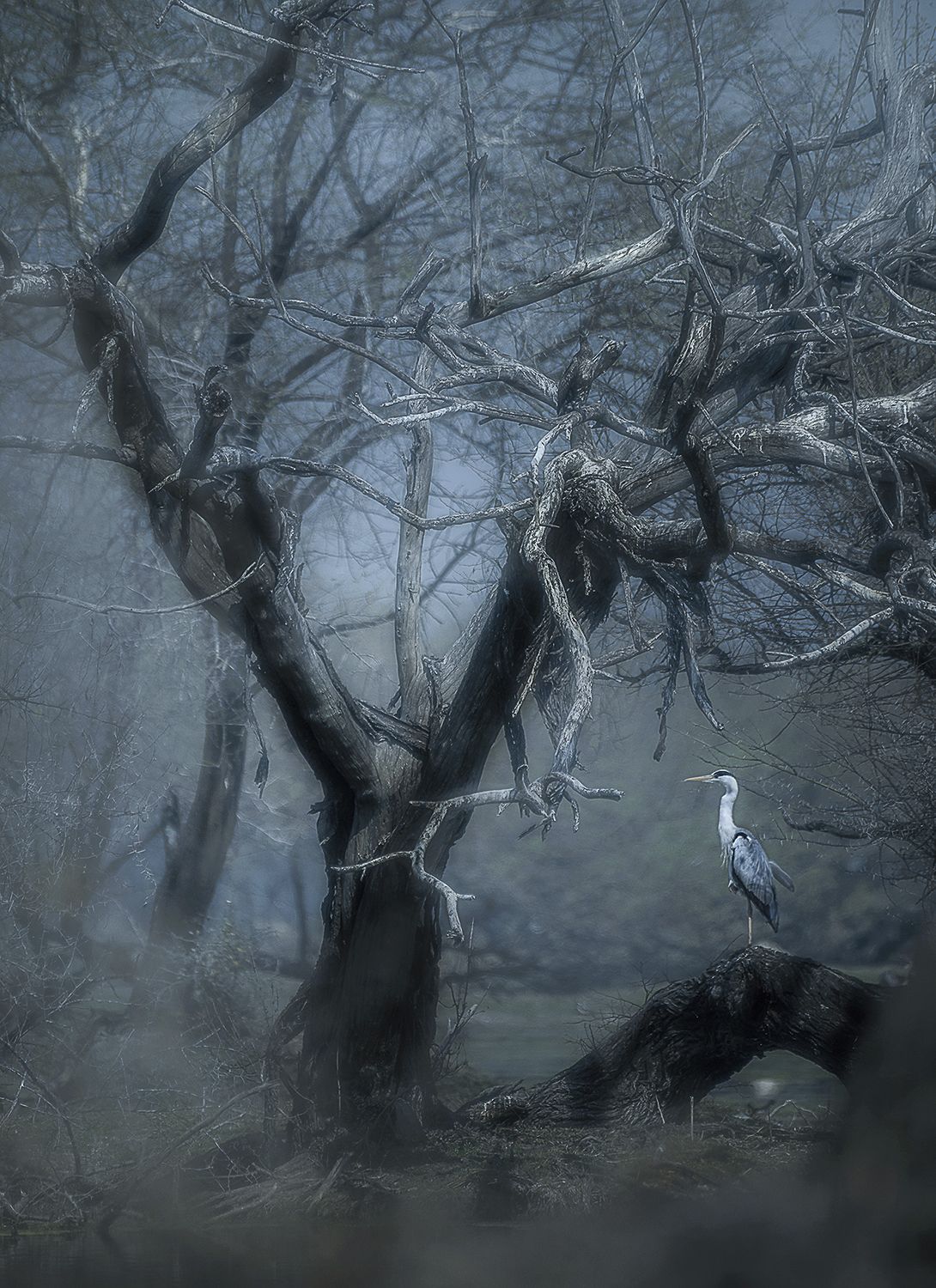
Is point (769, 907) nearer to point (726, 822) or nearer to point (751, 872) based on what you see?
point (751, 872)

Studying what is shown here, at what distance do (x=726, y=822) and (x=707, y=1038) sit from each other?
1347 mm

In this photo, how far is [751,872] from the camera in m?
7.08

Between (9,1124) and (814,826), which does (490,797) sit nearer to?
(814,826)

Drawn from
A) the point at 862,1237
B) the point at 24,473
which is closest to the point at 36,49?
the point at 24,473

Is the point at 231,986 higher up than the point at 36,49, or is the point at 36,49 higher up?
the point at 36,49

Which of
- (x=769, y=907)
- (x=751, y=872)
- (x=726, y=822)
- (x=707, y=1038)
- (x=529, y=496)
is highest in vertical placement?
(x=529, y=496)

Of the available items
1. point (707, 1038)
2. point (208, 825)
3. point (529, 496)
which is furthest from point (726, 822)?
point (208, 825)

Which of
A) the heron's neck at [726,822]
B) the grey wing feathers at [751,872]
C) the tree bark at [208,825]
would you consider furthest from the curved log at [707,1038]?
the tree bark at [208,825]

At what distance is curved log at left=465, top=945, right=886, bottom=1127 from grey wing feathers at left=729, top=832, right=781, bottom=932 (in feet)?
2.09

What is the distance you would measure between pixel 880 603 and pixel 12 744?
20.3 feet

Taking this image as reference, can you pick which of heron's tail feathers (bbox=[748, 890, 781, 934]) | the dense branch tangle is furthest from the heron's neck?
the dense branch tangle

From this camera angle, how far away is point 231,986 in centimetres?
966

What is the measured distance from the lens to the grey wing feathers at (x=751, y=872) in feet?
23.2

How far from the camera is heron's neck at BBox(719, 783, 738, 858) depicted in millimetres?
7207
